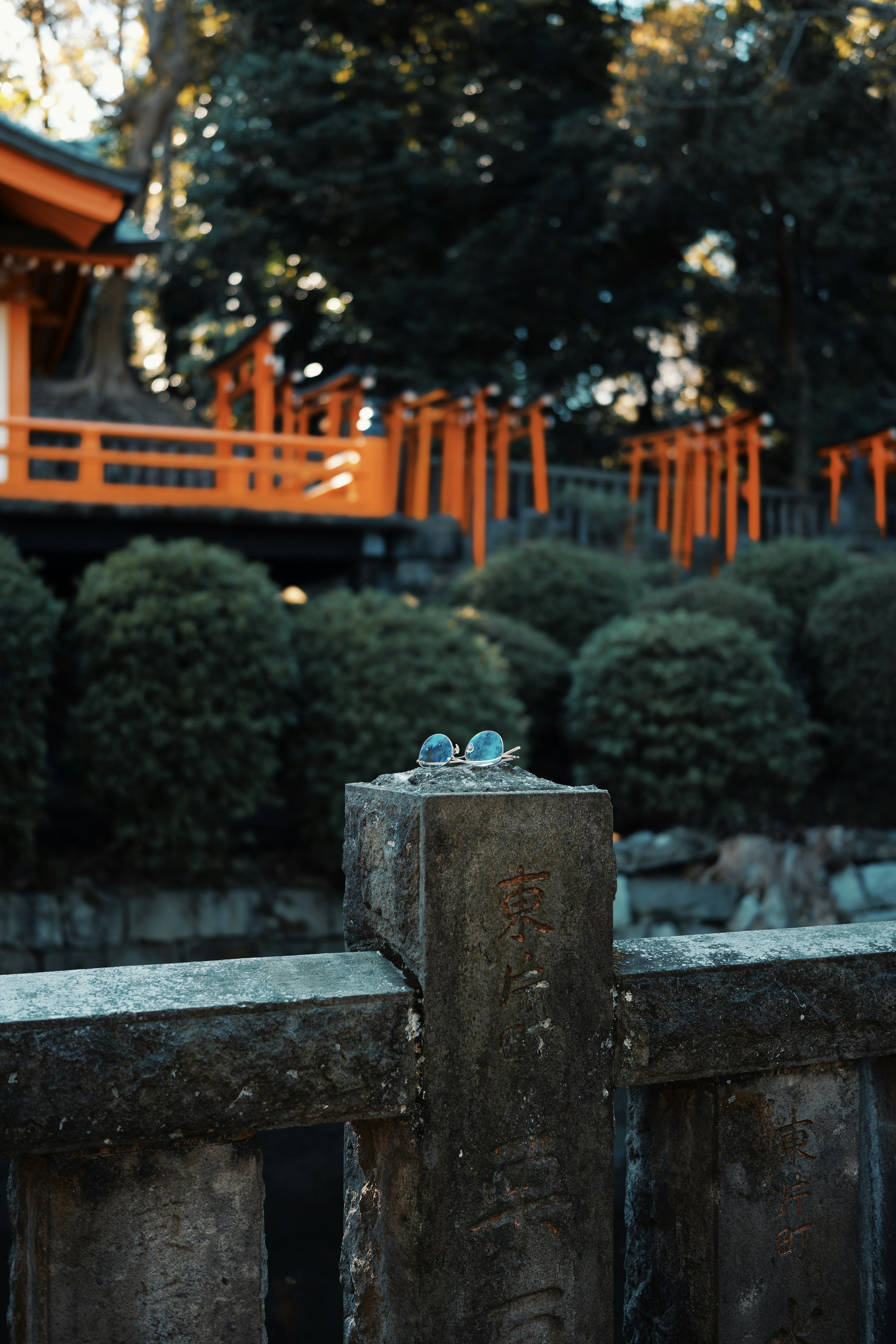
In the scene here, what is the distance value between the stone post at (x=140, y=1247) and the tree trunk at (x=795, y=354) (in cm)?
1985

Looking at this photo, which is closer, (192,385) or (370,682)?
(370,682)

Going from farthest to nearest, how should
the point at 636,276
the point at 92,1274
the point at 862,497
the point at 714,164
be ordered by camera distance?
1. the point at 636,276
2. the point at 862,497
3. the point at 714,164
4. the point at 92,1274

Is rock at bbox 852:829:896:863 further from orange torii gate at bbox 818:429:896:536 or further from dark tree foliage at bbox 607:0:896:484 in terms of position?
orange torii gate at bbox 818:429:896:536

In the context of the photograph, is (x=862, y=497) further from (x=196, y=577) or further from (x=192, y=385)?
(x=196, y=577)

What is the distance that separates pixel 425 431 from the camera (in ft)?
42.6

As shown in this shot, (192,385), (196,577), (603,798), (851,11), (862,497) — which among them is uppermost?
(851,11)

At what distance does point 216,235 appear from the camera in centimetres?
1830

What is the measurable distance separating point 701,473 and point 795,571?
4472mm

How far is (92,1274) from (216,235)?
19157mm

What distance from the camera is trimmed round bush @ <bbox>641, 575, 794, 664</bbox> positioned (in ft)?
31.3

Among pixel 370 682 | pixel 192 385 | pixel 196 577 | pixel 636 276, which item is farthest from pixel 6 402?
pixel 636 276

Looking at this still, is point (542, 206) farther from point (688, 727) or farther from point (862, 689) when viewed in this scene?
point (688, 727)

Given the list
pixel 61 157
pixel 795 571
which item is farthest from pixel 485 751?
pixel 61 157

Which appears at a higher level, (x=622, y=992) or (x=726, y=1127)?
(x=622, y=992)
